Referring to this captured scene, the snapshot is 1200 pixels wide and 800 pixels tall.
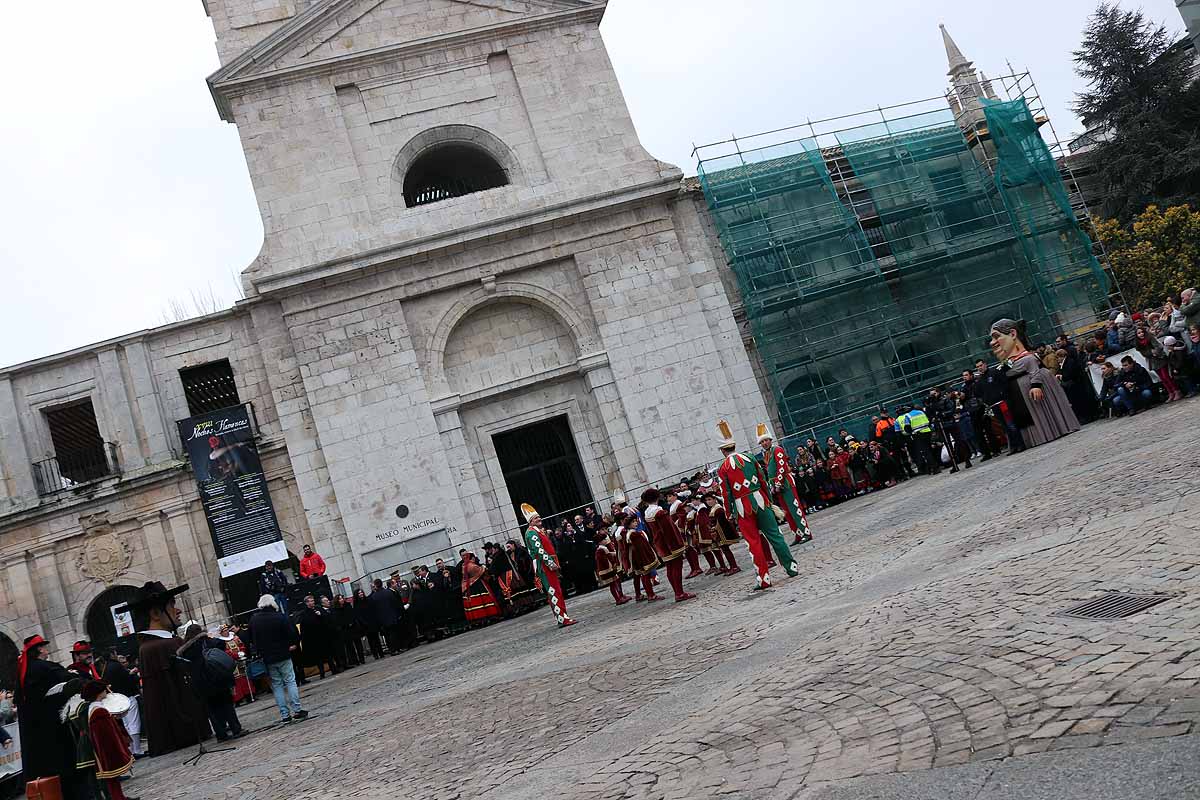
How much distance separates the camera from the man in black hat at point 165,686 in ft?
45.2

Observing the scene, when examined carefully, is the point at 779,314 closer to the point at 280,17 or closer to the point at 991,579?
the point at 280,17

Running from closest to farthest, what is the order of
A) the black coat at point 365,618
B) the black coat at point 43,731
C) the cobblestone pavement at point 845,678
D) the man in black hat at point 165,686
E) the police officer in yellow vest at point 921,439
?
1. the cobblestone pavement at point 845,678
2. the black coat at point 43,731
3. the man in black hat at point 165,686
4. the black coat at point 365,618
5. the police officer in yellow vest at point 921,439

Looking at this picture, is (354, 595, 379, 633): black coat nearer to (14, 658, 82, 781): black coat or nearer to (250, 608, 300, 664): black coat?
(250, 608, 300, 664): black coat

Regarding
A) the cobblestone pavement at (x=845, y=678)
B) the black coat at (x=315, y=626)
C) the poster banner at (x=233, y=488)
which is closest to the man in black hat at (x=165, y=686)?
Result: the cobblestone pavement at (x=845, y=678)

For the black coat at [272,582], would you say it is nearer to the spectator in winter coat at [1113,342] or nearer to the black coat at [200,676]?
the black coat at [200,676]

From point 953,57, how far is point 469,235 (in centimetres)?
2473

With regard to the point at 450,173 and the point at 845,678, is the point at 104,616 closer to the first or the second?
the point at 450,173

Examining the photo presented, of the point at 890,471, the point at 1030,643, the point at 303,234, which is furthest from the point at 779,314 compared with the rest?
the point at 1030,643

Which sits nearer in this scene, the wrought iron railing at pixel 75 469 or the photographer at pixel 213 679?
the photographer at pixel 213 679

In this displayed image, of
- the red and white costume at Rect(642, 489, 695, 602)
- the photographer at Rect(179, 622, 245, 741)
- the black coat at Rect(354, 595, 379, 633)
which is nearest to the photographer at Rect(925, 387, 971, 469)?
the red and white costume at Rect(642, 489, 695, 602)

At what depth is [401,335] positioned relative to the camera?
25141 mm

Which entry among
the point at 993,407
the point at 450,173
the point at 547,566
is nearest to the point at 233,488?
the point at 450,173

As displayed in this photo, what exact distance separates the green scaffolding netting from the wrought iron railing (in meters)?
17.1

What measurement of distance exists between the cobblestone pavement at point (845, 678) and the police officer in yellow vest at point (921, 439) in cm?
746
